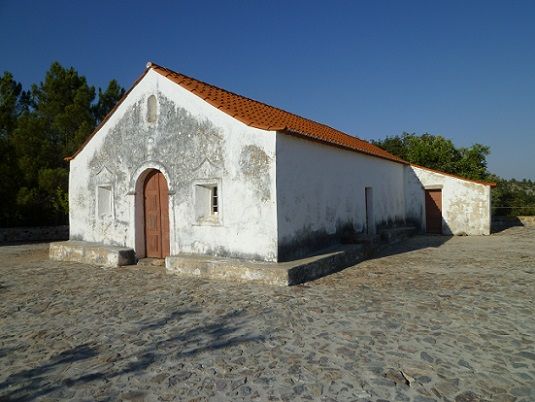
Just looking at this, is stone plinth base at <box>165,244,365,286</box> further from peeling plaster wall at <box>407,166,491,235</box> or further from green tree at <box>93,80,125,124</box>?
green tree at <box>93,80,125,124</box>

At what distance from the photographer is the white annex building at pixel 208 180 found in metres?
7.84

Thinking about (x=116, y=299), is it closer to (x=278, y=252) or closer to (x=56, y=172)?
(x=278, y=252)

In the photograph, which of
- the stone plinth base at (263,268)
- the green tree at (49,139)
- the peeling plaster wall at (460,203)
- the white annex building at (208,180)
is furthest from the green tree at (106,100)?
the peeling plaster wall at (460,203)

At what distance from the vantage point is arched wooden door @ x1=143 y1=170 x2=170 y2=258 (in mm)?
9797

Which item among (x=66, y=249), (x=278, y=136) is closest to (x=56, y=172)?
(x=66, y=249)

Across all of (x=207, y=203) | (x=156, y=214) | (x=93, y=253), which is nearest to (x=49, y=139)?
(x=93, y=253)

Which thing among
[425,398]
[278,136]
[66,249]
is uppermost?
[278,136]

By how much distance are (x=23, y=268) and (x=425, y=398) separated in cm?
1050

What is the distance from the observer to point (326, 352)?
13.5 feet

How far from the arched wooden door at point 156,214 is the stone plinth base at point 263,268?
1.39 metres

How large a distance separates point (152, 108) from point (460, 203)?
13803 mm

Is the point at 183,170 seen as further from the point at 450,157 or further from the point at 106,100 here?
the point at 450,157

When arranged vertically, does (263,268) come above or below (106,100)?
below

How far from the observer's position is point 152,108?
9.58m
